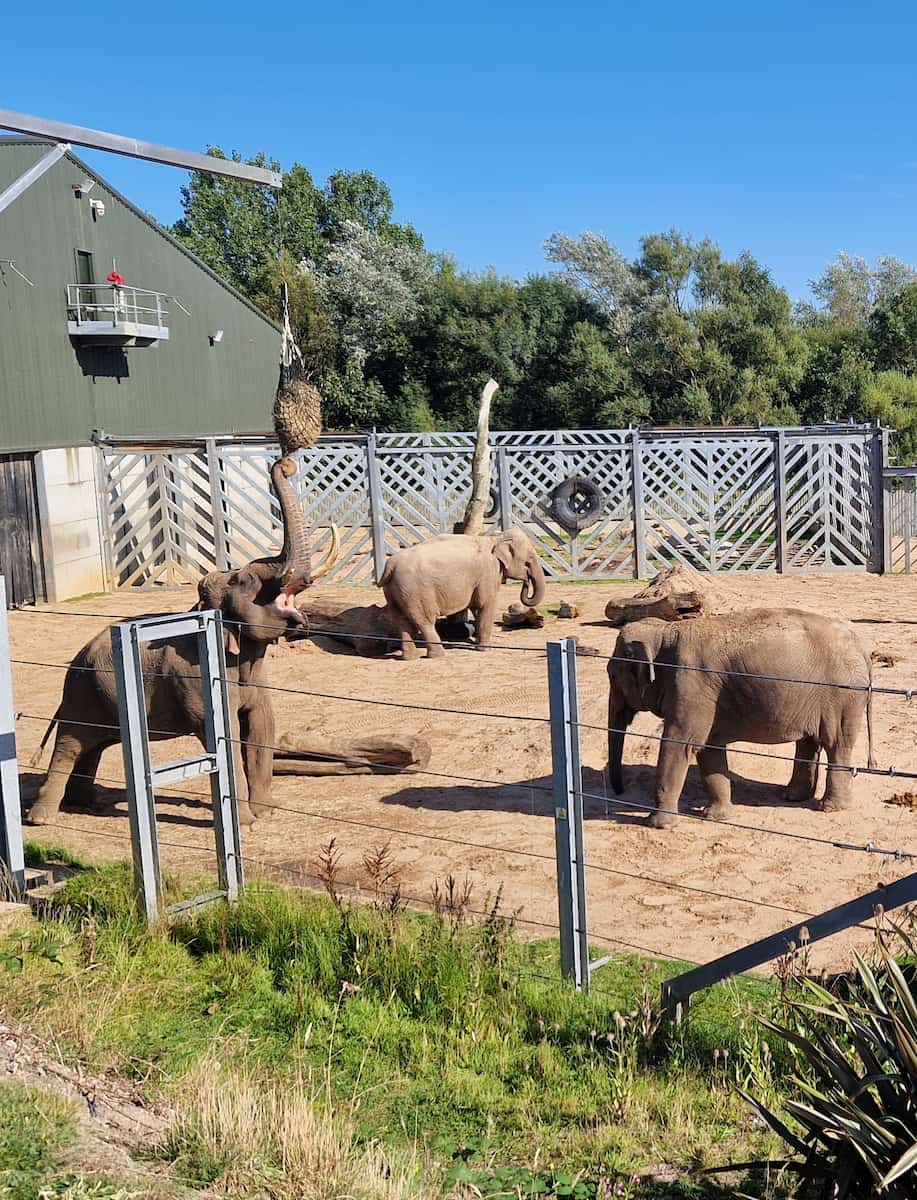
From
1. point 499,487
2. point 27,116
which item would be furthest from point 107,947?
point 499,487

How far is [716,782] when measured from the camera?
7.77 m

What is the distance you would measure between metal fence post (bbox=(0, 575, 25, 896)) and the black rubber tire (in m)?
13.1

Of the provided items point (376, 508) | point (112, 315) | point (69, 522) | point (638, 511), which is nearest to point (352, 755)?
point (376, 508)

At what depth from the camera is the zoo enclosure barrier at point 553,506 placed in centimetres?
1850

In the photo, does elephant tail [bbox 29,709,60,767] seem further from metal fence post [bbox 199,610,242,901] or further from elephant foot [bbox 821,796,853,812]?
elephant foot [bbox 821,796,853,812]

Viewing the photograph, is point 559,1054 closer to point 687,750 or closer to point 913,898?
point 913,898

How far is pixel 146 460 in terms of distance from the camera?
19.7 meters

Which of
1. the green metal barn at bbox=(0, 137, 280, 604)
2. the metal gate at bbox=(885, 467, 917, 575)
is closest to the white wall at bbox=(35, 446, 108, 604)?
the green metal barn at bbox=(0, 137, 280, 604)

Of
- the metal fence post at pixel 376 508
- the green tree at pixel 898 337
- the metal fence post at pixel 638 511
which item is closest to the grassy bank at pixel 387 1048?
the metal fence post at pixel 376 508

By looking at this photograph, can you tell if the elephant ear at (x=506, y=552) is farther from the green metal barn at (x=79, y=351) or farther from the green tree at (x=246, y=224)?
the green tree at (x=246, y=224)

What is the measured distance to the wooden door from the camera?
17719 millimetres

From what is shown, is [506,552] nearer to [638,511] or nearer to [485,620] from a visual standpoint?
[485,620]

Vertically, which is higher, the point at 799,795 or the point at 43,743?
the point at 43,743

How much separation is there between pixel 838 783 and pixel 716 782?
0.75 m
